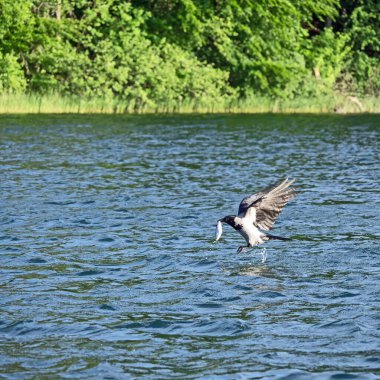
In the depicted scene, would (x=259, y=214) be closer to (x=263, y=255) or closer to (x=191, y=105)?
(x=263, y=255)

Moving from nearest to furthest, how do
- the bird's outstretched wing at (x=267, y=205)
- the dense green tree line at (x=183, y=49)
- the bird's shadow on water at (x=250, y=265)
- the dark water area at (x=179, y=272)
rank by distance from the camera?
the dark water area at (x=179, y=272)
the bird's shadow on water at (x=250, y=265)
the bird's outstretched wing at (x=267, y=205)
the dense green tree line at (x=183, y=49)

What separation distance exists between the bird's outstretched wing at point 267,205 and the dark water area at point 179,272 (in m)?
0.48

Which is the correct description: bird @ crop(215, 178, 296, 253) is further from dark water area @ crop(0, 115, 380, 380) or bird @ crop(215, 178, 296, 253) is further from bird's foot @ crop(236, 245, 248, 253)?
dark water area @ crop(0, 115, 380, 380)

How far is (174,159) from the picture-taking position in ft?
81.0

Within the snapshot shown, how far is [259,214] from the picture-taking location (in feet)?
40.8

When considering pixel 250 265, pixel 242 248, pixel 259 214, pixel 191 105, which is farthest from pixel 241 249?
pixel 191 105

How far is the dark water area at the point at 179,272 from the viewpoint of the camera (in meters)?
8.20

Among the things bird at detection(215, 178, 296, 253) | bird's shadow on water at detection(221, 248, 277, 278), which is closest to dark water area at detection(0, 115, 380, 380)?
bird's shadow on water at detection(221, 248, 277, 278)

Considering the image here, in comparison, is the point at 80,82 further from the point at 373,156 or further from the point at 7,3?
the point at 373,156

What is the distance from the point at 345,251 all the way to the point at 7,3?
3058 centimetres

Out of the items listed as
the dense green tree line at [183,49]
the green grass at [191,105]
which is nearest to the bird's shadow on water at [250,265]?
the green grass at [191,105]

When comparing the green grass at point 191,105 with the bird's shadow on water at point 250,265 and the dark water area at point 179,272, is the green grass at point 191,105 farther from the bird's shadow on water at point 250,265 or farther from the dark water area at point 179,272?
the bird's shadow on water at point 250,265

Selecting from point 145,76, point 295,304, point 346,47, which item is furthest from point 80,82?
point 295,304

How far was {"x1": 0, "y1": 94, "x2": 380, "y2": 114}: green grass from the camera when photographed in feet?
125
